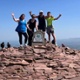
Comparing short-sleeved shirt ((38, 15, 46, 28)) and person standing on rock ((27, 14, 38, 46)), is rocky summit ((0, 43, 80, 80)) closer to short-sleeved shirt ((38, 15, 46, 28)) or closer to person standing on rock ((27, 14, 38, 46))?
person standing on rock ((27, 14, 38, 46))

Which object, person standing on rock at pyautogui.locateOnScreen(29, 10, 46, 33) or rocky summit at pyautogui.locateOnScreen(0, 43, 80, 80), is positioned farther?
person standing on rock at pyautogui.locateOnScreen(29, 10, 46, 33)

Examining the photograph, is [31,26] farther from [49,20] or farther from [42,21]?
[49,20]

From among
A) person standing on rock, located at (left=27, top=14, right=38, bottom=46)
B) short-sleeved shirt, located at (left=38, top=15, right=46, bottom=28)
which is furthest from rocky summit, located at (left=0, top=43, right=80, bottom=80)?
short-sleeved shirt, located at (left=38, top=15, right=46, bottom=28)

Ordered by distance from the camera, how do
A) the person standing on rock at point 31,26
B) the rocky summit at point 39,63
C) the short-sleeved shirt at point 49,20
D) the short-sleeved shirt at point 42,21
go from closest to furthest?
Result: 1. the rocky summit at point 39,63
2. the person standing on rock at point 31,26
3. the short-sleeved shirt at point 42,21
4. the short-sleeved shirt at point 49,20

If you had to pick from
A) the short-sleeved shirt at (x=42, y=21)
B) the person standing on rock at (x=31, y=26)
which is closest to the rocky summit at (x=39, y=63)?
the person standing on rock at (x=31, y=26)

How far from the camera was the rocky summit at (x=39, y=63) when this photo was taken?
787 inches

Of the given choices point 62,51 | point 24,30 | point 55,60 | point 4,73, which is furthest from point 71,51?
point 4,73

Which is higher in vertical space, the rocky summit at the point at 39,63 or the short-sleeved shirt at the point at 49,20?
the short-sleeved shirt at the point at 49,20

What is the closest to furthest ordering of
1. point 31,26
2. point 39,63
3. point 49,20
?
1. point 39,63
2. point 31,26
3. point 49,20

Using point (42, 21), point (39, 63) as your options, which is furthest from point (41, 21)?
point (39, 63)

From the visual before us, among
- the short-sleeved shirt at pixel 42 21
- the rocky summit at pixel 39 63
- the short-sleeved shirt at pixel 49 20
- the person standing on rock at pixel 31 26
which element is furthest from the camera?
the short-sleeved shirt at pixel 49 20

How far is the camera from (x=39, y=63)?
69.9 feet

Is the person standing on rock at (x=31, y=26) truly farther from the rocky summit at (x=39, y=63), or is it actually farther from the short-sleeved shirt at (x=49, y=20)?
the short-sleeved shirt at (x=49, y=20)

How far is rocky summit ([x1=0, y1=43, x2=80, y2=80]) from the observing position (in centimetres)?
2000
